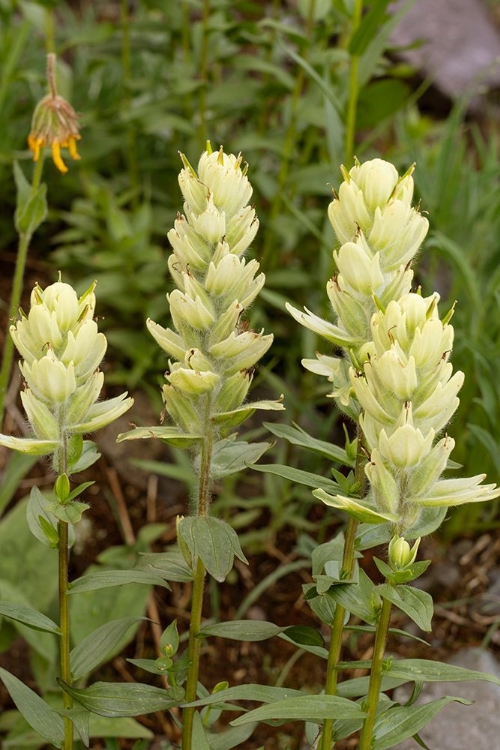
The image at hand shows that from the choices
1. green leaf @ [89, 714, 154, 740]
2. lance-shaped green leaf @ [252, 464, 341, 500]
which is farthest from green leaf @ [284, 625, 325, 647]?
green leaf @ [89, 714, 154, 740]

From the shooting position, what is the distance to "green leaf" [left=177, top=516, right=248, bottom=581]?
1419 millimetres

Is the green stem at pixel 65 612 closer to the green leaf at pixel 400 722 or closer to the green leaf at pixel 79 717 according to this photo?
the green leaf at pixel 79 717

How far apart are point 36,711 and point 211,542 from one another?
20.0 inches

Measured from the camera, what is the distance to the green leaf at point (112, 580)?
1490mm

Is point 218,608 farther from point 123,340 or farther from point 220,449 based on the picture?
point 220,449

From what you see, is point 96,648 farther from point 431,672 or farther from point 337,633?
point 431,672

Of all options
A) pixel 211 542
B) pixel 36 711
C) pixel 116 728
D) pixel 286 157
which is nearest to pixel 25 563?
pixel 116 728

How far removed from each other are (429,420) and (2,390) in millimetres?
1288

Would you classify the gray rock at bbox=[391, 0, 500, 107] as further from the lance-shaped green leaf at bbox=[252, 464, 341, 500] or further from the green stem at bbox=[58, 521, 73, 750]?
the green stem at bbox=[58, 521, 73, 750]

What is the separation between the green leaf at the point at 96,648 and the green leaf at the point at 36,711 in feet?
0.30

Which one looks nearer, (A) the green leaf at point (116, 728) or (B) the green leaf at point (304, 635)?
(B) the green leaf at point (304, 635)

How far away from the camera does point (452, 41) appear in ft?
17.9

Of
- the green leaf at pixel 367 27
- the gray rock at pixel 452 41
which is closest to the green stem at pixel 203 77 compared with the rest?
the green leaf at pixel 367 27

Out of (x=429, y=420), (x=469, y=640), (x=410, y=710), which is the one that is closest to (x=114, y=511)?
(x=469, y=640)
